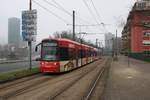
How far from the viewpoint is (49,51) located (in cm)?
2630

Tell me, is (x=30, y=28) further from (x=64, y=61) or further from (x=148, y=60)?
(x=148, y=60)

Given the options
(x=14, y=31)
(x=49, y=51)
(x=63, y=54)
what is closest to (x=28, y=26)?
(x=49, y=51)

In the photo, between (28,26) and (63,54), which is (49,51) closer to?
(63,54)

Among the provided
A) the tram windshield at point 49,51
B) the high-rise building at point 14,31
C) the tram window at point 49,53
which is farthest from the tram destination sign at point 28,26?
the high-rise building at point 14,31

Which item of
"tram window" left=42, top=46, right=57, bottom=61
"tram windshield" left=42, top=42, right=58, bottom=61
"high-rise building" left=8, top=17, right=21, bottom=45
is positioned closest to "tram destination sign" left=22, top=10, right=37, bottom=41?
"tram windshield" left=42, top=42, right=58, bottom=61

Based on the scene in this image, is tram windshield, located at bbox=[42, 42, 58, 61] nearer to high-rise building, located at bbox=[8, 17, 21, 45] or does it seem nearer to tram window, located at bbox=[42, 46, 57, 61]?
tram window, located at bbox=[42, 46, 57, 61]

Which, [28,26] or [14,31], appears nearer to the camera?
[28,26]

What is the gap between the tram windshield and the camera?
85.7 ft

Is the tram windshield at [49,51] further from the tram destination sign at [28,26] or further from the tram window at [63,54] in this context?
the tram destination sign at [28,26]

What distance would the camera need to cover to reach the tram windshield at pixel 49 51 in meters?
26.1

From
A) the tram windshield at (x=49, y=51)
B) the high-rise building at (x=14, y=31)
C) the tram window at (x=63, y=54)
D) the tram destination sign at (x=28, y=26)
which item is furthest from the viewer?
the high-rise building at (x=14, y=31)

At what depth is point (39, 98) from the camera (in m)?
12.8

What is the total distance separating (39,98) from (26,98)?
0.53 meters

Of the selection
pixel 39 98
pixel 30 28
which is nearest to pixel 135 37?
pixel 30 28
